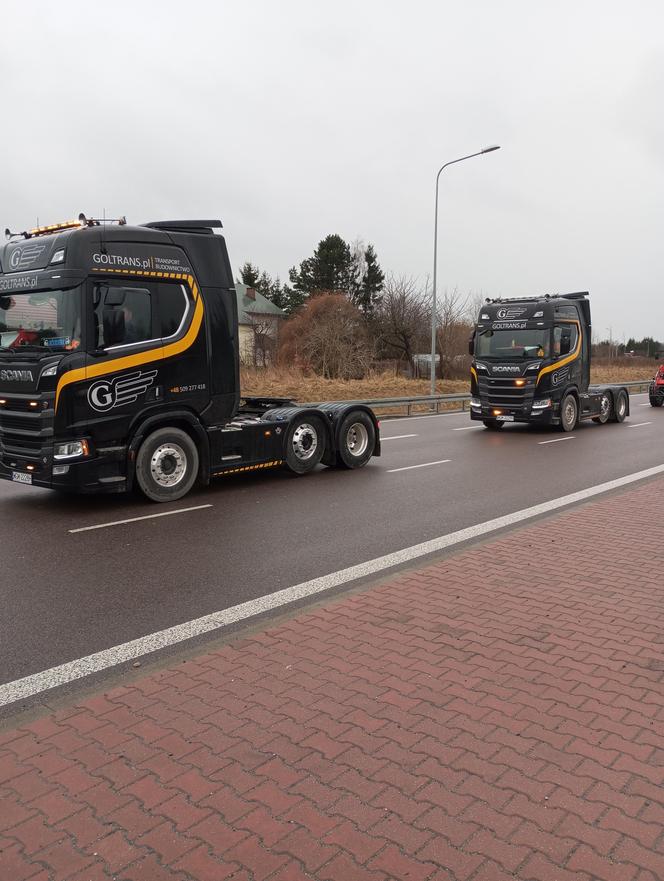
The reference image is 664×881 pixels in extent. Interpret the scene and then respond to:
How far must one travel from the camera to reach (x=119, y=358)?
8.27 meters

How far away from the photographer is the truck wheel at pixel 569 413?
57.3 ft

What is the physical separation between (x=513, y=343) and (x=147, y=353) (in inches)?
428

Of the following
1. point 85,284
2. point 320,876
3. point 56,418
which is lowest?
point 320,876

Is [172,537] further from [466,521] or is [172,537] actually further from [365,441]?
[365,441]

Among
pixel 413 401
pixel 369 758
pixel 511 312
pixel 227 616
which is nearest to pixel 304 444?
pixel 227 616

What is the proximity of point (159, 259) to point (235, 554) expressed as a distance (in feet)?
13.1

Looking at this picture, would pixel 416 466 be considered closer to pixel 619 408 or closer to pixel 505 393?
pixel 505 393

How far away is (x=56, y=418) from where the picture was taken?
7.98 m

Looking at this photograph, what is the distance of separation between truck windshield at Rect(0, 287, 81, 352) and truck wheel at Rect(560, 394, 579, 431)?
41.0 feet

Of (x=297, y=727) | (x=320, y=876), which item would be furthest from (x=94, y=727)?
(x=320, y=876)

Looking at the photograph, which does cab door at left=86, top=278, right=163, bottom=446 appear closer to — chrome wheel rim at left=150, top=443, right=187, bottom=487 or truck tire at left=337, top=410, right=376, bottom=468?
chrome wheel rim at left=150, top=443, right=187, bottom=487

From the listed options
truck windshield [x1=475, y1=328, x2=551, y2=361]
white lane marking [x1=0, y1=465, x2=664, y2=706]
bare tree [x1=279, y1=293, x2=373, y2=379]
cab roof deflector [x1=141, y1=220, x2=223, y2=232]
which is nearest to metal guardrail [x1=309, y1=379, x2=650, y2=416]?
truck windshield [x1=475, y1=328, x2=551, y2=361]

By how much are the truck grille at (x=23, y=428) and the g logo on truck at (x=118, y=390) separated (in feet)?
1.65

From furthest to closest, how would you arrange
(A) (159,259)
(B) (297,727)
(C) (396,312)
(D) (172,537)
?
(C) (396,312) → (A) (159,259) → (D) (172,537) → (B) (297,727)
